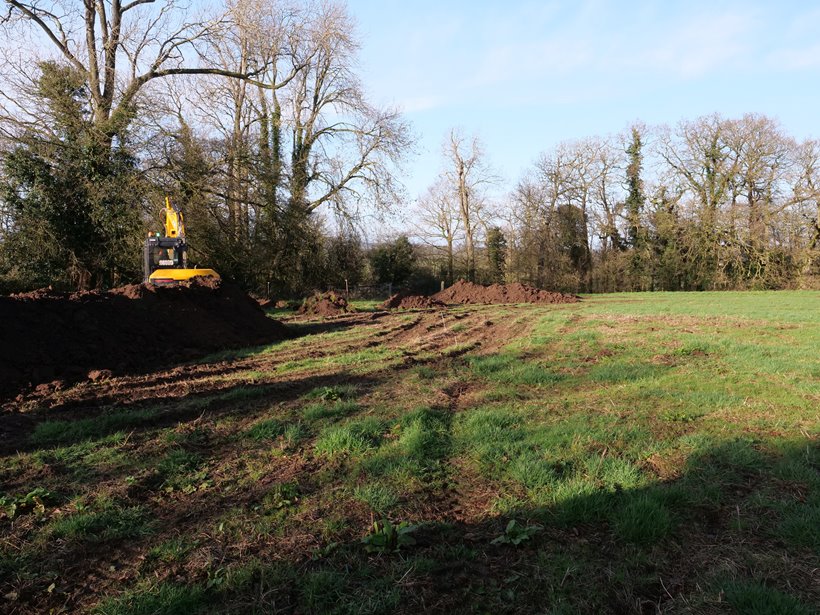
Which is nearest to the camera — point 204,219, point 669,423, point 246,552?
point 246,552

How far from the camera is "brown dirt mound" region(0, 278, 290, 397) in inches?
312

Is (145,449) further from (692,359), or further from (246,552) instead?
(692,359)

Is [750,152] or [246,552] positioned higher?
[750,152]

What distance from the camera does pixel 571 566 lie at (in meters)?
2.86

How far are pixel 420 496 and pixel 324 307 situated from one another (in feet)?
51.8

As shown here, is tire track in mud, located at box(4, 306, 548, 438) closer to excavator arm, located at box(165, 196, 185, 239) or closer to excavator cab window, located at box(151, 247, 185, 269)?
excavator cab window, located at box(151, 247, 185, 269)

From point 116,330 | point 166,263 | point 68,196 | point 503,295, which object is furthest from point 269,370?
point 503,295

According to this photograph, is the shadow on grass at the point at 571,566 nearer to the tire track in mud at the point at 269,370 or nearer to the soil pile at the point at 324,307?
the tire track in mud at the point at 269,370

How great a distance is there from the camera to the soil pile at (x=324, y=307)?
62.4 ft

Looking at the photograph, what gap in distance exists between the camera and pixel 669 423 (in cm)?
520

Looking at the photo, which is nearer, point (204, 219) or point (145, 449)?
point (145, 449)

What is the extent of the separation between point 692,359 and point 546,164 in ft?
108

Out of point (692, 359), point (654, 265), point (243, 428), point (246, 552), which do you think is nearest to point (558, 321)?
point (692, 359)

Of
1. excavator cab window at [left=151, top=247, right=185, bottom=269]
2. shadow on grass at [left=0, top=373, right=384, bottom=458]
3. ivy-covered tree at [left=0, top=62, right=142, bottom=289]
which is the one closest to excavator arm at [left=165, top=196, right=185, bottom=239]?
excavator cab window at [left=151, top=247, right=185, bottom=269]
